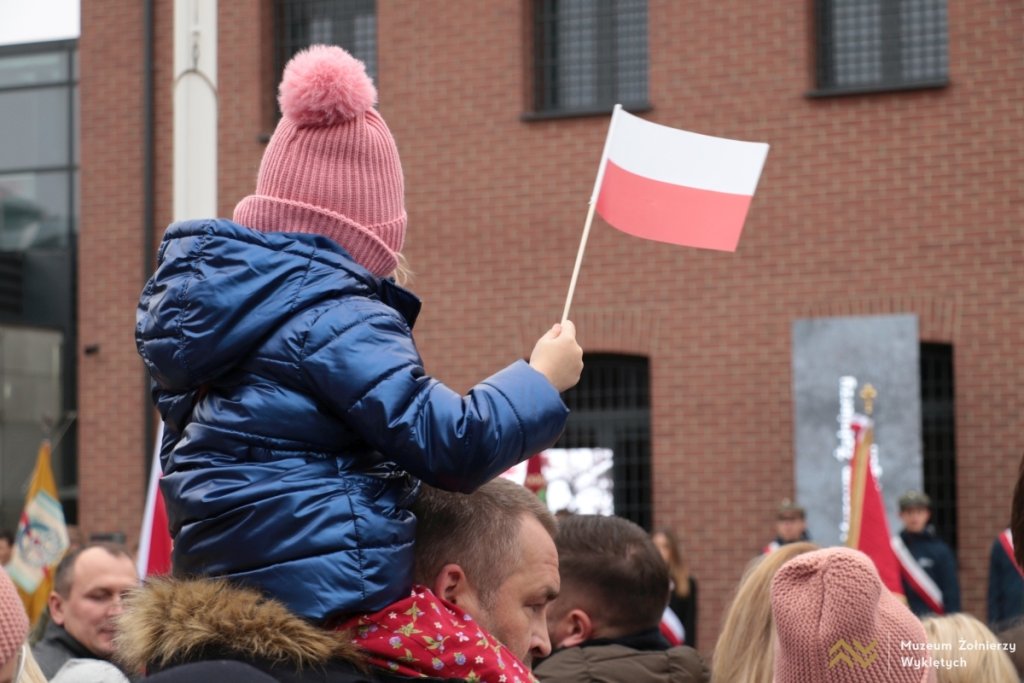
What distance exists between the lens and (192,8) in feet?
25.7

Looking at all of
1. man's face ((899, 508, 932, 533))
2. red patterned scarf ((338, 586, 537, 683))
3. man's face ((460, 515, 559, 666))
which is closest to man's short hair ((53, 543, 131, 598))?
man's face ((460, 515, 559, 666))

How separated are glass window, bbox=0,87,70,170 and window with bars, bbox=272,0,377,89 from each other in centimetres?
450

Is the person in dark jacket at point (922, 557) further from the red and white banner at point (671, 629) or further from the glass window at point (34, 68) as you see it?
the glass window at point (34, 68)

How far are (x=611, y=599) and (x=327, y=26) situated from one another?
12794 mm

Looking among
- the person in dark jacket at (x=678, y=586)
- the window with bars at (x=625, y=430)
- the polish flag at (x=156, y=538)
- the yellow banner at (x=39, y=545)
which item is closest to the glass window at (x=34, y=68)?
the window with bars at (x=625, y=430)

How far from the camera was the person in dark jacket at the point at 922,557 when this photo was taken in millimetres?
11461

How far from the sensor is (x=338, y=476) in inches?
98.7

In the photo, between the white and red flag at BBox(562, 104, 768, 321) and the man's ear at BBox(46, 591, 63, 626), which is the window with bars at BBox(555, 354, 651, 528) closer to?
the man's ear at BBox(46, 591, 63, 626)

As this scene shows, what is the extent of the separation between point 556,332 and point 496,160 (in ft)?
40.5

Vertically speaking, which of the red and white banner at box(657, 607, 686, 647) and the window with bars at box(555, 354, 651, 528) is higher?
the window with bars at box(555, 354, 651, 528)

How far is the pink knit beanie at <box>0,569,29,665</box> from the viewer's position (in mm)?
2475

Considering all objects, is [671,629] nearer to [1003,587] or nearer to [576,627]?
[1003,587]

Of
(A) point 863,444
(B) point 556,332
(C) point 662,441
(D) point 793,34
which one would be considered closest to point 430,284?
(C) point 662,441

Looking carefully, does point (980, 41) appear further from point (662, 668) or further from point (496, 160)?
point (662, 668)
